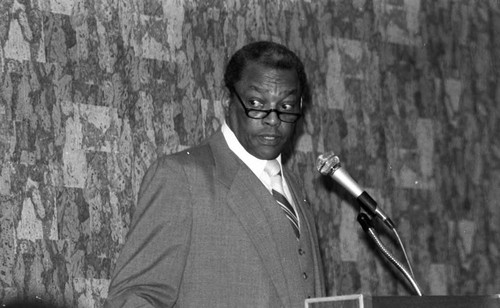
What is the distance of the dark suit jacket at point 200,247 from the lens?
2.85 metres

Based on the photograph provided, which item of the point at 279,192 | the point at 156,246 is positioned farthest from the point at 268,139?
the point at 156,246

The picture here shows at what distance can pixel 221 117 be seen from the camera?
449cm

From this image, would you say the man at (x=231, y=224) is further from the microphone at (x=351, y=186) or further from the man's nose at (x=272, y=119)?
the microphone at (x=351, y=186)

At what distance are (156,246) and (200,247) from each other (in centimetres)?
14

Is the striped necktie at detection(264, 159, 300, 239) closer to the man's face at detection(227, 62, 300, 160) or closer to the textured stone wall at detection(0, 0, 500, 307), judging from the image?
the man's face at detection(227, 62, 300, 160)

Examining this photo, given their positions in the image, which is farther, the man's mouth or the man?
the man's mouth

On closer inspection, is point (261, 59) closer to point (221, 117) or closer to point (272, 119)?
point (272, 119)

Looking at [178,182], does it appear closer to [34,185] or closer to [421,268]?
[34,185]

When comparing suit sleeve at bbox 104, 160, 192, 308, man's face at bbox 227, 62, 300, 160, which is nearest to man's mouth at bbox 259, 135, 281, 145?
man's face at bbox 227, 62, 300, 160

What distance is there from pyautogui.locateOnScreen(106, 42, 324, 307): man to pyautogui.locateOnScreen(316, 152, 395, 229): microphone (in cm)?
19

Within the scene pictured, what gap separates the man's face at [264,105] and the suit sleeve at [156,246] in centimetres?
31

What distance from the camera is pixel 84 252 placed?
4066 millimetres

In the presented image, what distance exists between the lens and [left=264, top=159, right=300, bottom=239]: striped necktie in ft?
10.5

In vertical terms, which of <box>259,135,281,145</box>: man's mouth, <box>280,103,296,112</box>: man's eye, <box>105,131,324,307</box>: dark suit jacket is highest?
<box>280,103,296,112</box>: man's eye
